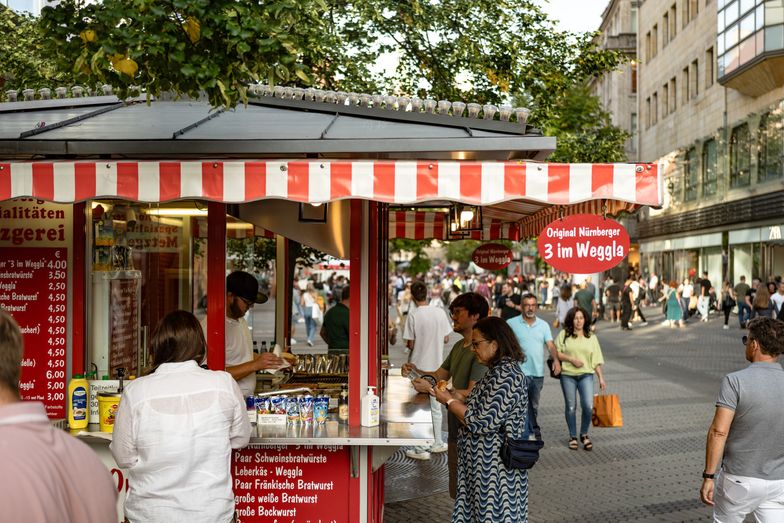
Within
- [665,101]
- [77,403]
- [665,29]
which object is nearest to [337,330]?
[77,403]

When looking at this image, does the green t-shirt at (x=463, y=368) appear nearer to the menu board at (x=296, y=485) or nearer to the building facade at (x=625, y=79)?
the menu board at (x=296, y=485)

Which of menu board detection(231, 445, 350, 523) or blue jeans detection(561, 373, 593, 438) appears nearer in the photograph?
menu board detection(231, 445, 350, 523)

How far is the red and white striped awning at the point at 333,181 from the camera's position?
207 inches

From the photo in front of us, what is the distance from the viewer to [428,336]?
11203mm

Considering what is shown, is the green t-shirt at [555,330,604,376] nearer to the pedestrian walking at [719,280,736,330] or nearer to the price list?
the price list

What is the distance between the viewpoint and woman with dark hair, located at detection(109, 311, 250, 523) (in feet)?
13.9

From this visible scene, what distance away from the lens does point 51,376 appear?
6707 mm

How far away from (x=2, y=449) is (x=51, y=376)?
4701 millimetres

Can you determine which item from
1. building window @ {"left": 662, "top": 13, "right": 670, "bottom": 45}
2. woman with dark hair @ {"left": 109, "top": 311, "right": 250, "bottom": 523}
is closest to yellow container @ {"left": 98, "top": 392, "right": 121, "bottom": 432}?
woman with dark hair @ {"left": 109, "top": 311, "right": 250, "bottom": 523}

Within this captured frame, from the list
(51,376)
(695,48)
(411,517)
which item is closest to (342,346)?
(411,517)

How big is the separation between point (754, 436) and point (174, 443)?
3024 mm

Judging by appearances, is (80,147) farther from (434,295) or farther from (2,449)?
(434,295)

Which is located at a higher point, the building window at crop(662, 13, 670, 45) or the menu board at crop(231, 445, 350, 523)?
the building window at crop(662, 13, 670, 45)

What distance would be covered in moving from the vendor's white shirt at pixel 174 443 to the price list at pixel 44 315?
2.61 m
